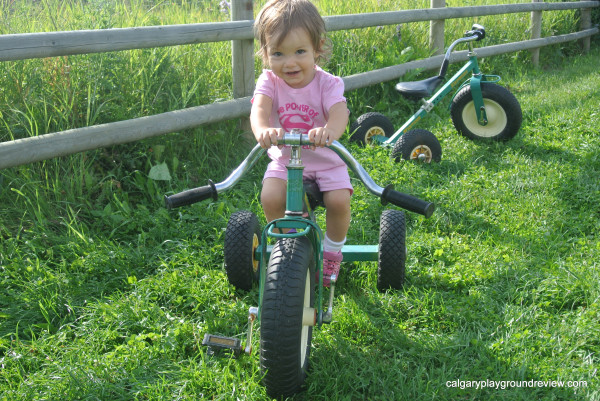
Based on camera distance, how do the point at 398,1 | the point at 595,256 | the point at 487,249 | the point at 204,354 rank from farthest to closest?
the point at 398,1
the point at 487,249
the point at 595,256
the point at 204,354

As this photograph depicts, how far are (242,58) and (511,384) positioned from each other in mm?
3070

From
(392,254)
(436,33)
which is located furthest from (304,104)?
(436,33)

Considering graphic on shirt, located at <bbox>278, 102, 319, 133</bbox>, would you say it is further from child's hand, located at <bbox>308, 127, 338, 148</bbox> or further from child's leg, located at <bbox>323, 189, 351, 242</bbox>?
child's hand, located at <bbox>308, 127, 338, 148</bbox>

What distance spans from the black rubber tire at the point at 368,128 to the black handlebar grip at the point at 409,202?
2.76 meters

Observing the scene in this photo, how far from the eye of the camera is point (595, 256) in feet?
9.59

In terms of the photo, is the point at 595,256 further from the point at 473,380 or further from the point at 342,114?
the point at 342,114

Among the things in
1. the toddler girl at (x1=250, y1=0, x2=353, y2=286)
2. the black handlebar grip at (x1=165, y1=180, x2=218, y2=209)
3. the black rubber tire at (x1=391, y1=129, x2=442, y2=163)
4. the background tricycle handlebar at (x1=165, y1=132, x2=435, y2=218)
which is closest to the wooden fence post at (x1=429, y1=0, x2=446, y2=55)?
the black rubber tire at (x1=391, y1=129, x2=442, y2=163)

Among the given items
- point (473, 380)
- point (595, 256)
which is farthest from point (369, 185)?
point (595, 256)

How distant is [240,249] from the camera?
2.71m

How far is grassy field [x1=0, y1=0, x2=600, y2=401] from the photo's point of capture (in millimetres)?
2203

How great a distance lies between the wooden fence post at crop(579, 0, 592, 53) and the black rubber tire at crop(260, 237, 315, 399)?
33.5ft

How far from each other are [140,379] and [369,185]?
1.18m

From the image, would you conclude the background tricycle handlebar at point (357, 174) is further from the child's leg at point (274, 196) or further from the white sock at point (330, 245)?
the white sock at point (330, 245)

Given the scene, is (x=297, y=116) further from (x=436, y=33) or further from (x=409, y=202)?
(x=436, y=33)
